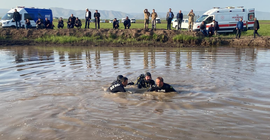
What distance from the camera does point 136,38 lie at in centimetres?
2519

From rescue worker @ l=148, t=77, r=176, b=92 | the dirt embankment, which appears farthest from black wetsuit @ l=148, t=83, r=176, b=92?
the dirt embankment

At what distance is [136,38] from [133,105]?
1762cm

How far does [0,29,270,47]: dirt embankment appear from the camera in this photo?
78.9 ft

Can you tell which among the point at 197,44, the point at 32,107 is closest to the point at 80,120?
the point at 32,107

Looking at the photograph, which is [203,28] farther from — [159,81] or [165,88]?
[159,81]

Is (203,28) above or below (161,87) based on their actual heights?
above

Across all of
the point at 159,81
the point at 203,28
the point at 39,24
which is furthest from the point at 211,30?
the point at 159,81

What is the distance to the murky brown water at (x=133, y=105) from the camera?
19.7 feet

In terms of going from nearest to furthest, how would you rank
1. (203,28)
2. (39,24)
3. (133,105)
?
(133,105) < (203,28) < (39,24)

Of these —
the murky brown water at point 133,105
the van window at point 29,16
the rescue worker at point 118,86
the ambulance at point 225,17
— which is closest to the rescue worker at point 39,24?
the van window at point 29,16

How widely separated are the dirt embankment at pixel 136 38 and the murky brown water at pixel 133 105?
10.5 metres

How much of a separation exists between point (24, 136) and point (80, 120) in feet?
4.45

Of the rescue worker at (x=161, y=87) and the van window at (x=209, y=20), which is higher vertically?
the van window at (x=209, y=20)

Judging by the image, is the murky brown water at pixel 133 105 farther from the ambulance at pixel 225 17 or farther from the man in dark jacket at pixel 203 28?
the ambulance at pixel 225 17
